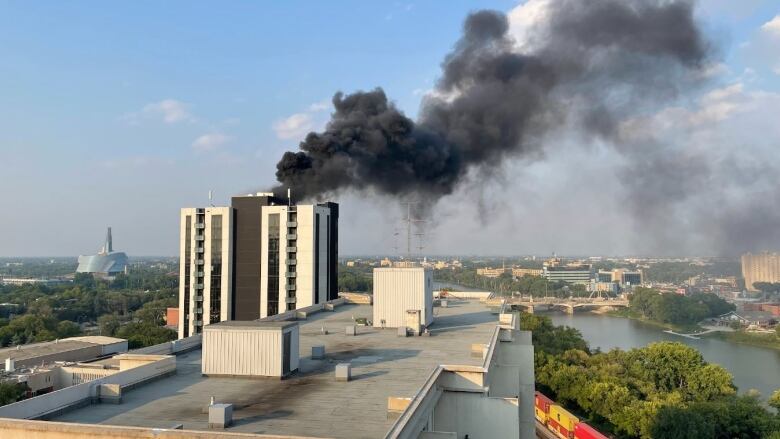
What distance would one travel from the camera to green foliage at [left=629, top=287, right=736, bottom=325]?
86.1 m

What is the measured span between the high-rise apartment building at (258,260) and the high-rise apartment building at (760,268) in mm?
133231

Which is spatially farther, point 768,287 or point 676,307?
point 768,287

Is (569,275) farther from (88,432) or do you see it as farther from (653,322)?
(88,432)

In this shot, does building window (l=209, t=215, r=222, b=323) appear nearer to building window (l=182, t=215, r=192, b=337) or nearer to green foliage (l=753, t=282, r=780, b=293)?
building window (l=182, t=215, r=192, b=337)

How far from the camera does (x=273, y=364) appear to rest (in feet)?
35.2

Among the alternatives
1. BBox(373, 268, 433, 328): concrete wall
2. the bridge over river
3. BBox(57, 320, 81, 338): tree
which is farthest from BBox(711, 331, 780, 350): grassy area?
BBox(57, 320, 81, 338): tree

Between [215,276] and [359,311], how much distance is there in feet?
51.3

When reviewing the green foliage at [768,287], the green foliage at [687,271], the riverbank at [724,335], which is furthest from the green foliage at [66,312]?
the green foliage at [687,271]

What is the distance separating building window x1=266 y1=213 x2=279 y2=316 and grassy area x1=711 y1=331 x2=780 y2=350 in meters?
61.0

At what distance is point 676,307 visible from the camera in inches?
3438

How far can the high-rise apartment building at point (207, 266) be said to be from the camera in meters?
35.8

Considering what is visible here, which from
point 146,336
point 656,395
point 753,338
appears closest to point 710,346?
point 753,338

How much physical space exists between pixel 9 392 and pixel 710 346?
71057 millimetres

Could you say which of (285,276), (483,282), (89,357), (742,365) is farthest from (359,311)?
(483,282)
